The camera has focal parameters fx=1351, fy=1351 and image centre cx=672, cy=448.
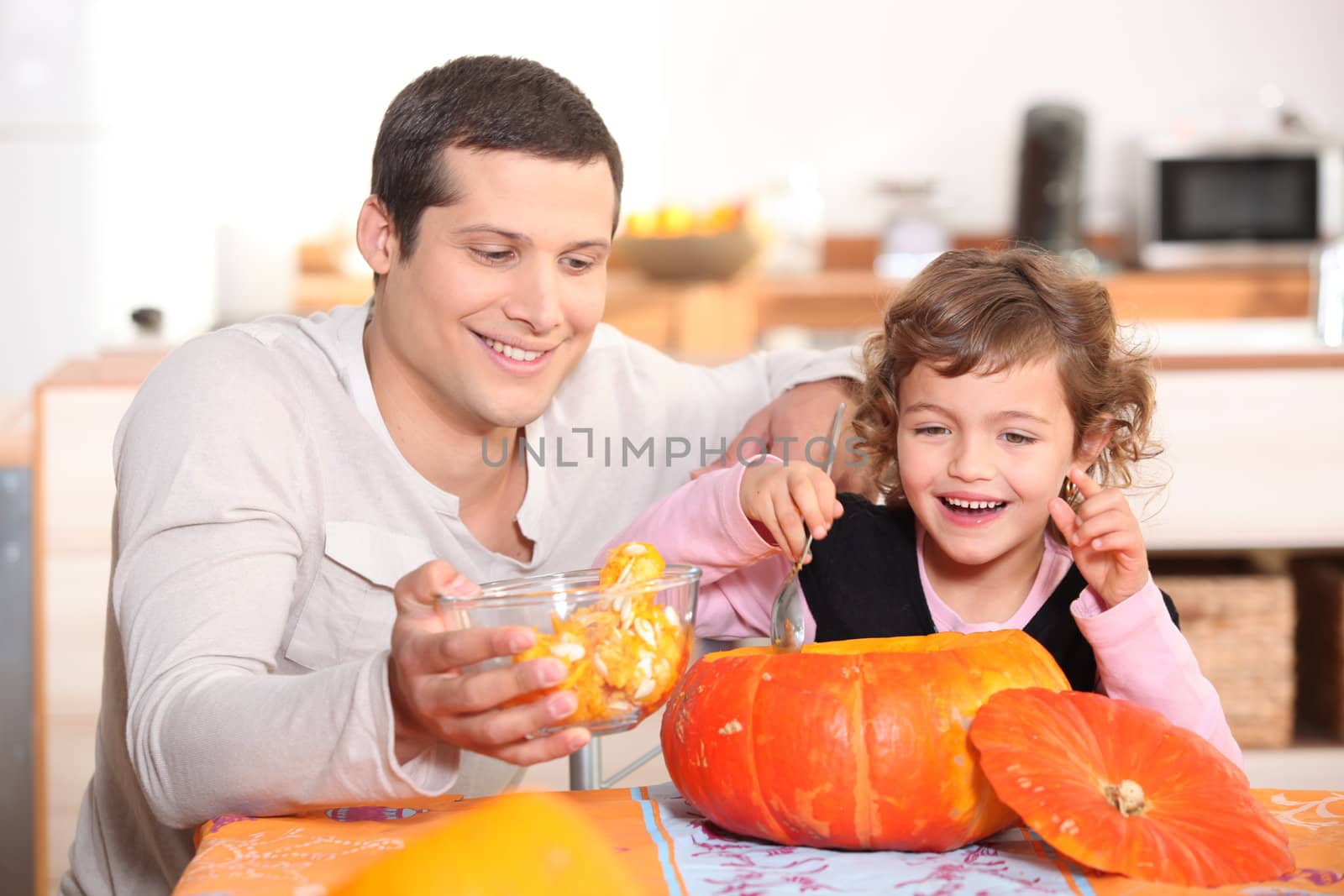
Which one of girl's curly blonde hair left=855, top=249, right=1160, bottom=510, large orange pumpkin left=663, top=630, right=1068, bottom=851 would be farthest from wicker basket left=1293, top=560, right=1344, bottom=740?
large orange pumpkin left=663, top=630, right=1068, bottom=851

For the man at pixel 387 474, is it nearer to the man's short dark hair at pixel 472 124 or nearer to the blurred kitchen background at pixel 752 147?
the man's short dark hair at pixel 472 124

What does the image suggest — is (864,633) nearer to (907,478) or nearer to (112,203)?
(907,478)

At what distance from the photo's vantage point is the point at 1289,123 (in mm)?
2689

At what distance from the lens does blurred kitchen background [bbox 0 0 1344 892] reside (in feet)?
12.3

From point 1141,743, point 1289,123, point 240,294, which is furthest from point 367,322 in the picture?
point 1289,123

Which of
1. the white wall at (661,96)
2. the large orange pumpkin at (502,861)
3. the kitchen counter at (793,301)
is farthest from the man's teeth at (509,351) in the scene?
the white wall at (661,96)

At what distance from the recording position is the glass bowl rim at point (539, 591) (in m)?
0.76

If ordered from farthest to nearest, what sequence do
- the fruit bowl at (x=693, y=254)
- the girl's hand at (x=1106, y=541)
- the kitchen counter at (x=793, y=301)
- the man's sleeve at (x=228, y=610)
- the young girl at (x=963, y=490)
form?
→ the kitchen counter at (x=793, y=301)
the fruit bowl at (x=693, y=254)
the young girl at (x=963, y=490)
the girl's hand at (x=1106, y=541)
the man's sleeve at (x=228, y=610)

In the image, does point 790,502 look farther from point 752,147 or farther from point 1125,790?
point 752,147

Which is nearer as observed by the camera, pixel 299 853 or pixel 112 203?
pixel 299 853

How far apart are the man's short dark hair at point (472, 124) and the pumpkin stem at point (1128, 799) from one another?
67cm

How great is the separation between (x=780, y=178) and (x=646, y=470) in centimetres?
301

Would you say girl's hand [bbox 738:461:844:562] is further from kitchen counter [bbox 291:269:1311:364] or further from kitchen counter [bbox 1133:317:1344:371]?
kitchen counter [bbox 291:269:1311:364]

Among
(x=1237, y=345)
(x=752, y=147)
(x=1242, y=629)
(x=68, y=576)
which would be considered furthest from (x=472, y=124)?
(x=752, y=147)
